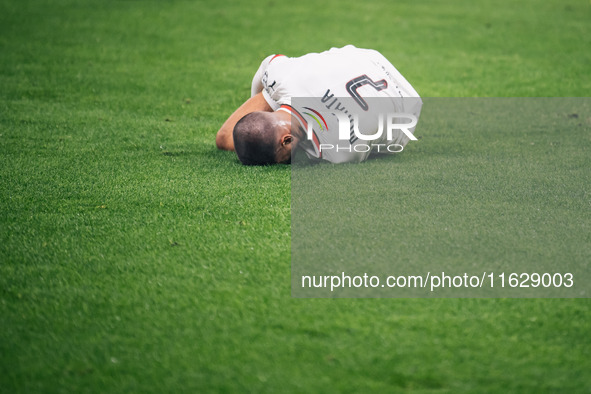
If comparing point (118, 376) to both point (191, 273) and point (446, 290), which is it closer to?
point (191, 273)

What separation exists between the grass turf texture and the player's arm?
114 millimetres

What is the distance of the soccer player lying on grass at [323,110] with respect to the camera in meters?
4.49

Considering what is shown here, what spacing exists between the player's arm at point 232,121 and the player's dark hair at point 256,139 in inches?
18.1

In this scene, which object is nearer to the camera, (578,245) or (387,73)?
(578,245)

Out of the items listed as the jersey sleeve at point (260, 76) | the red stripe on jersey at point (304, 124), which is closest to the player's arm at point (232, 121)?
the jersey sleeve at point (260, 76)

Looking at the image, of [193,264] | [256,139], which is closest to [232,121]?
[256,139]

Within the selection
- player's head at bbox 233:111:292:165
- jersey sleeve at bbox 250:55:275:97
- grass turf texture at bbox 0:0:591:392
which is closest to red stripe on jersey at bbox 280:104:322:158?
player's head at bbox 233:111:292:165

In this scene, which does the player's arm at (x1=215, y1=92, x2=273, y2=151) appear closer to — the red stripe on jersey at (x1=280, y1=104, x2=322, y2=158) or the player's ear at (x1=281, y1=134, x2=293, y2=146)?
the red stripe on jersey at (x1=280, y1=104, x2=322, y2=158)

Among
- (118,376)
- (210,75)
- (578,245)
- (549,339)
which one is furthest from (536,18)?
(118,376)

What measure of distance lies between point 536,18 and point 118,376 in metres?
9.65

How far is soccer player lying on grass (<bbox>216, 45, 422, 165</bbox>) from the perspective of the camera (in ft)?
14.7

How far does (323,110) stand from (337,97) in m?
0.12

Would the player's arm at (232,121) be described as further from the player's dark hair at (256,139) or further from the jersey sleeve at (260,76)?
the player's dark hair at (256,139)

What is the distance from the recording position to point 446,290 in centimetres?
287
